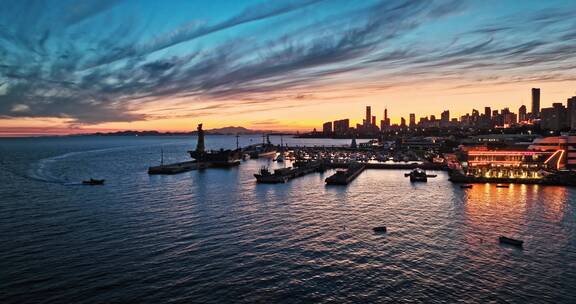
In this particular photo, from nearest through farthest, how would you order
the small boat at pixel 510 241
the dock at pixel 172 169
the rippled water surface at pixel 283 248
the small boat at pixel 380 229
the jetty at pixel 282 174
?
the rippled water surface at pixel 283 248 → the small boat at pixel 510 241 → the small boat at pixel 380 229 → the jetty at pixel 282 174 → the dock at pixel 172 169

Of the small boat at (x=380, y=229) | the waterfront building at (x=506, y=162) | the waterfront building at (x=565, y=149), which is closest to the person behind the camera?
the small boat at (x=380, y=229)

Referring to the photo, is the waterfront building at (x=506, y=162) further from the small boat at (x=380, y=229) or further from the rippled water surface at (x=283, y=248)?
the small boat at (x=380, y=229)

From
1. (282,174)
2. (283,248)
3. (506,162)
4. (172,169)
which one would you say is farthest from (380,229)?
(172,169)

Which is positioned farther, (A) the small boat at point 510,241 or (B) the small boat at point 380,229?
(B) the small boat at point 380,229

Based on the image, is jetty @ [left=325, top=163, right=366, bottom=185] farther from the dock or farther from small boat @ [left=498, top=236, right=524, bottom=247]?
small boat @ [left=498, top=236, right=524, bottom=247]

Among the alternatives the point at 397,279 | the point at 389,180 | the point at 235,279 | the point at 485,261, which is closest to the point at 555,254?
the point at 485,261

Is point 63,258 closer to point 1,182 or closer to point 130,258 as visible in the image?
point 130,258

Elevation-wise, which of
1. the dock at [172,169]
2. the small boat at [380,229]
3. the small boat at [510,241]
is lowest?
the small boat at [510,241]

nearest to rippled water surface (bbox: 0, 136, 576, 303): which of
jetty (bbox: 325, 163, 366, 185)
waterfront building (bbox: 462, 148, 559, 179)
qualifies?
jetty (bbox: 325, 163, 366, 185)

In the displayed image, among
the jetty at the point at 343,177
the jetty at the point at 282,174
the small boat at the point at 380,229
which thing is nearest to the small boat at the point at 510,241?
the small boat at the point at 380,229
